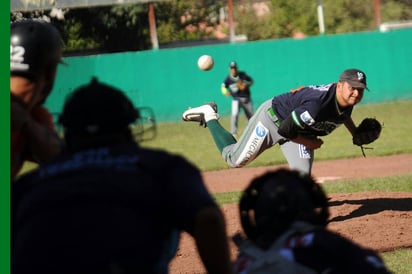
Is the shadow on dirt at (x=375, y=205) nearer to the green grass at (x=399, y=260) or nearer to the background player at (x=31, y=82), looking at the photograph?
the green grass at (x=399, y=260)

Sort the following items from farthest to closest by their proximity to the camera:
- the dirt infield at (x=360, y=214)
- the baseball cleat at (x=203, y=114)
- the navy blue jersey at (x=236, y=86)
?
the navy blue jersey at (x=236, y=86) < the baseball cleat at (x=203, y=114) < the dirt infield at (x=360, y=214)

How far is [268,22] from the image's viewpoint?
105 feet

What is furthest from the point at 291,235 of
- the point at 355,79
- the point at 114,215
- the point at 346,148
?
the point at 346,148

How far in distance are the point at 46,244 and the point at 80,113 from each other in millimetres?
481

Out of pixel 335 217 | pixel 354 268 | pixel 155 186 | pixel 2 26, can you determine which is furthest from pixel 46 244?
pixel 335 217

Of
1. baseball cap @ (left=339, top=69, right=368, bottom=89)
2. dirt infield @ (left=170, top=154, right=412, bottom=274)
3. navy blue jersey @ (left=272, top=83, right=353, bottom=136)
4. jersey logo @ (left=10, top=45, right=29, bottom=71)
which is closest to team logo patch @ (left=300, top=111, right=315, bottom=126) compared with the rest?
navy blue jersey @ (left=272, top=83, right=353, bottom=136)

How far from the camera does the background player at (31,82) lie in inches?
134

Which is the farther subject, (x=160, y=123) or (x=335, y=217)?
(x=160, y=123)

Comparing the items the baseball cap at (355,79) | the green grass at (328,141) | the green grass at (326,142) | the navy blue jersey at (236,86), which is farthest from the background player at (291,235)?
the navy blue jersey at (236,86)

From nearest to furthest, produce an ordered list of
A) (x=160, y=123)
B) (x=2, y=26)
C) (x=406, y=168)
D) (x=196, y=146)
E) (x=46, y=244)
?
(x=46, y=244), (x=2, y=26), (x=406, y=168), (x=196, y=146), (x=160, y=123)

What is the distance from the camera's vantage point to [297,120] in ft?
24.4

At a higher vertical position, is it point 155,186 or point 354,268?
point 155,186

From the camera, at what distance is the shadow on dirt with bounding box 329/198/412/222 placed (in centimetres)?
839

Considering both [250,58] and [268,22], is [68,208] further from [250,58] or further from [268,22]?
[268,22]
